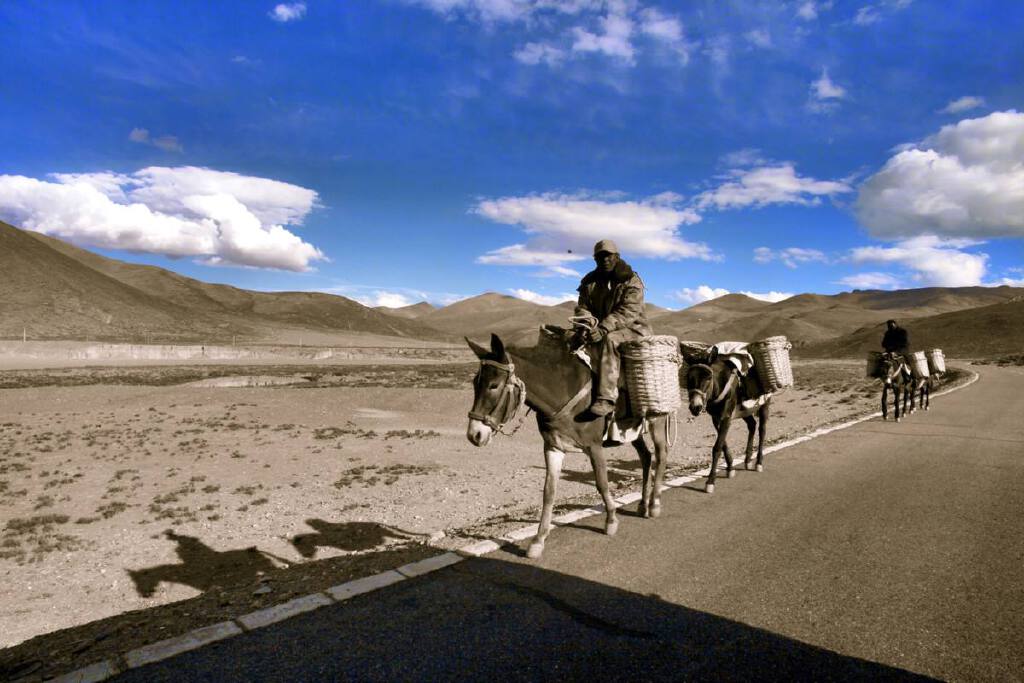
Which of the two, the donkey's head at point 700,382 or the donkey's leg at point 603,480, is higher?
the donkey's head at point 700,382

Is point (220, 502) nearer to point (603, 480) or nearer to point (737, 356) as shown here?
point (603, 480)

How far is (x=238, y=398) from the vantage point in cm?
2719

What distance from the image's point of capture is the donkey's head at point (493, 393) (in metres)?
5.23

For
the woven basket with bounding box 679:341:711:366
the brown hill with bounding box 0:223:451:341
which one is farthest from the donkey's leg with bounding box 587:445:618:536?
the brown hill with bounding box 0:223:451:341

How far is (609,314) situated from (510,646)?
350 centimetres

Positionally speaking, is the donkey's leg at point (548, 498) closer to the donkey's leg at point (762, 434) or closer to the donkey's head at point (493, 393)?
the donkey's head at point (493, 393)

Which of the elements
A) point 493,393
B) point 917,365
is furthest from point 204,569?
point 917,365

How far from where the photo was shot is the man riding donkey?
5.80 meters

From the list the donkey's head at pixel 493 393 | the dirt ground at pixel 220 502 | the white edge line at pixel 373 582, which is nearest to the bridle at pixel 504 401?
the donkey's head at pixel 493 393

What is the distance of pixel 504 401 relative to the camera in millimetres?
5348

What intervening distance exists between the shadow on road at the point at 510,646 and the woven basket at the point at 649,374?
2.15m

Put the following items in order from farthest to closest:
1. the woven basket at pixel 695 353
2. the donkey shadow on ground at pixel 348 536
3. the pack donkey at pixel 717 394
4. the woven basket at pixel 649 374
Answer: the woven basket at pixel 695 353, the pack donkey at pixel 717 394, the donkey shadow on ground at pixel 348 536, the woven basket at pixel 649 374

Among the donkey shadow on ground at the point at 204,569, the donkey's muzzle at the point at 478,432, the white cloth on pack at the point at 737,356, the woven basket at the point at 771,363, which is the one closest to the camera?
the donkey's muzzle at the point at 478,432

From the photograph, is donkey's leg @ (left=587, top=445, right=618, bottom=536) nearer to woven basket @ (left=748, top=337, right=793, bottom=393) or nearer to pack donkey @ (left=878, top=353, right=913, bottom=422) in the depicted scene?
woven basket @ (left=748, top=337, right=793, bottom=393)
